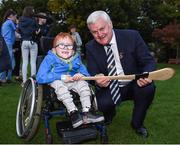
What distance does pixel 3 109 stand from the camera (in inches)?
279

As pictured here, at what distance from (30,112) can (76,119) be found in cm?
51

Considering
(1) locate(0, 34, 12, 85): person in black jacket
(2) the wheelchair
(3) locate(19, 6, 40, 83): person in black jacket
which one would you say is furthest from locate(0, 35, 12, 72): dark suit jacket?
(2) the wheelchair

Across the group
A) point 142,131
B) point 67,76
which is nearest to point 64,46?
point 67,76

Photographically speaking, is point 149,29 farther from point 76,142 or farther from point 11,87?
point 76,142

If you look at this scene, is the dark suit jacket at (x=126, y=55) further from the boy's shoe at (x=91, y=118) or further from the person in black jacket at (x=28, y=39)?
the person in black jacket at (x=28, y=39)

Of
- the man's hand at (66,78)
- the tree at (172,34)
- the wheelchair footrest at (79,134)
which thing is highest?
the man's hand at (66,78)

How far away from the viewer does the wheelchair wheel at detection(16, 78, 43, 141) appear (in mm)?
4738

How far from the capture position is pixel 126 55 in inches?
212

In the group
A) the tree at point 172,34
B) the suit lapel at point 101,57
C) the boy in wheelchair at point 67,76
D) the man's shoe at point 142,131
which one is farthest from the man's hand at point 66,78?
the tree at point 172,34

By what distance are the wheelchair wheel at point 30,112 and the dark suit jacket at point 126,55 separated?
2.51ft

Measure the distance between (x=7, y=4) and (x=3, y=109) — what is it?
34.7 metres

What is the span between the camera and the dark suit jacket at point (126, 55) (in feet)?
17.7

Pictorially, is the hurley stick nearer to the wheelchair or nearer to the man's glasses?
the wheelchair

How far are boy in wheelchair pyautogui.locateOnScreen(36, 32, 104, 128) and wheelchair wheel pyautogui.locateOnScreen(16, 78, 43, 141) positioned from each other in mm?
163
